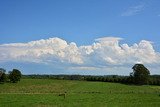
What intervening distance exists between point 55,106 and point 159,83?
94.9m

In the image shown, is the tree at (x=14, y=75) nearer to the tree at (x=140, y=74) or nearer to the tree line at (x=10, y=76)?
the tree line at (x=10, y=76)

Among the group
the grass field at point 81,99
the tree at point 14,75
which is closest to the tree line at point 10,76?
the tree at point 14,75

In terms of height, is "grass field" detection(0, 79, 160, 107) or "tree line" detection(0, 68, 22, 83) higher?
"tree line" detection(0, 68, 22, 83)

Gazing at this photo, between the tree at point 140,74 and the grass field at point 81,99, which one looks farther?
the tree at point 140,74

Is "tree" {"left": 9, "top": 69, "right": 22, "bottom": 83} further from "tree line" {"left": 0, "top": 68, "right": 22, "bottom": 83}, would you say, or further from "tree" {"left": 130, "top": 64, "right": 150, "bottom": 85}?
"tree" {"left": 130, "top": 64, "right": 150, "bottom": 85}

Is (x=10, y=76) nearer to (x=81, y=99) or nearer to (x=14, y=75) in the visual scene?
(x=14, y=75)

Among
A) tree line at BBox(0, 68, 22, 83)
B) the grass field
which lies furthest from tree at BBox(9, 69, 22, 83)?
the grass field

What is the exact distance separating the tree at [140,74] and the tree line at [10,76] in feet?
142

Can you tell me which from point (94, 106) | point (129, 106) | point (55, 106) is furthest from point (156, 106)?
point (55, 106)

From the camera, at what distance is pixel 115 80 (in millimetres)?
141875

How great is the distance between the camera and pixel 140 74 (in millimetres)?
126750

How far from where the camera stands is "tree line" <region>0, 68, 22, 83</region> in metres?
118

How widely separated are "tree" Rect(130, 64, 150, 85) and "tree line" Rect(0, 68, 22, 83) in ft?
142

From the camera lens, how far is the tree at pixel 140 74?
126625 mm
